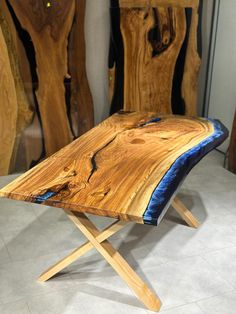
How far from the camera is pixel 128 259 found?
2.02 m

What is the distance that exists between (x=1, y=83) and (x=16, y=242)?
50.2 inches

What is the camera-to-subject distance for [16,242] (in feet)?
7.12

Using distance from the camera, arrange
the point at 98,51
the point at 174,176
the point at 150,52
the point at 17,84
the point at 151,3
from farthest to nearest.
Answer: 1. the point at 98,51
2. the point at 150,52
3. the point at 151,3
4. the point at 17,84
5. the point at 174,176

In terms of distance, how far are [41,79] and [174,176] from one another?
1.77 m

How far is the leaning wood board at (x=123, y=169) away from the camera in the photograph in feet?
4.54

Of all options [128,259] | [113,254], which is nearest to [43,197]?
[113,254]

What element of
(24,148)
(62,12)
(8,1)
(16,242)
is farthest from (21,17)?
(16,242)

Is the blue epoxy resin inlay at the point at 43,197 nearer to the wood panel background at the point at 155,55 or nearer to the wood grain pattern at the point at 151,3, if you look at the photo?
the wood panel background at the point at 155,55

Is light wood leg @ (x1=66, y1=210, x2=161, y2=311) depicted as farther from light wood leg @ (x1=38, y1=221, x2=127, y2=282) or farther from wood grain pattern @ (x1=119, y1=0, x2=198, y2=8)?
wood grain pattern @ (x1=119, y1=0, x2=198, y2=8)

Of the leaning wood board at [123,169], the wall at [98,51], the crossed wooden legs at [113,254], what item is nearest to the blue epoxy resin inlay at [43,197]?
the leaning wood board at [123,169]

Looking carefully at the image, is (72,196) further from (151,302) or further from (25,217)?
(25,217)

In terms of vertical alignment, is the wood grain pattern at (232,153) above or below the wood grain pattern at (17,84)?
below

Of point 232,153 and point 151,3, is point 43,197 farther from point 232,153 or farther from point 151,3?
point 151,3

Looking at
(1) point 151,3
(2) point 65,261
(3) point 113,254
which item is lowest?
(2) point 65,261
